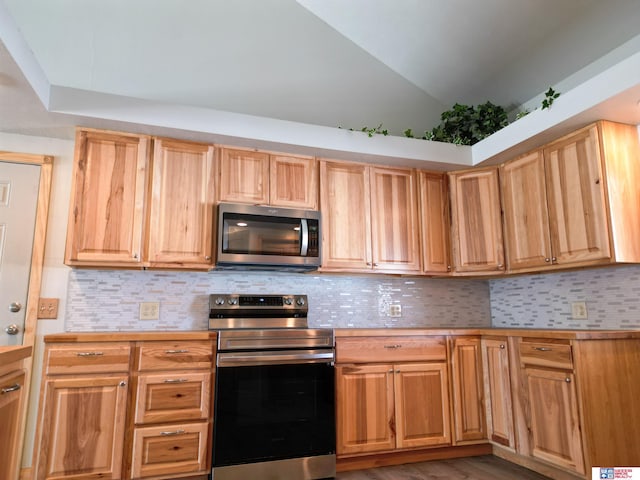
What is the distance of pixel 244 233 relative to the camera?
2764 millimetres

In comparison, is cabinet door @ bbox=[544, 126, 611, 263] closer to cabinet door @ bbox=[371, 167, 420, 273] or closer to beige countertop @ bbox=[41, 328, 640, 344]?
beige countertop @ bbox=[41, 328, 640, 344]

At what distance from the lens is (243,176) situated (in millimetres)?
2893

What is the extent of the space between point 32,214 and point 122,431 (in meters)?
1.47

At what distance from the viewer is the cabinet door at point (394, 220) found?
10.4 ft

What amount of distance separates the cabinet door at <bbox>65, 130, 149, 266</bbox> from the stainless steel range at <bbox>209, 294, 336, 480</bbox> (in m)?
0.86

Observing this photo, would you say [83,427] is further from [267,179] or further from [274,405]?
[267,179]

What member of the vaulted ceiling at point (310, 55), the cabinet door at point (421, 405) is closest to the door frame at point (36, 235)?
the vaulted ceiling at point (310, 55)

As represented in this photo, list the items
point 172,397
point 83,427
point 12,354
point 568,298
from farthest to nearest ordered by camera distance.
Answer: point 568,298
point 172,397
point 83,427
point 12,354

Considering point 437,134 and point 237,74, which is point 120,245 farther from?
point 437,134

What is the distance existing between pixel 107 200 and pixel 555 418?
2937mm

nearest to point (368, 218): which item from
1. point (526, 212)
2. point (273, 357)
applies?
point (526, 212)

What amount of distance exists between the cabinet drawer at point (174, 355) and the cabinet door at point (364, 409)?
2.73 feet

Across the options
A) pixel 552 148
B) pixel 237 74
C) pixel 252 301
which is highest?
pixel 237 74

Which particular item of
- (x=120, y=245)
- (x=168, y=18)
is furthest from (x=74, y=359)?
(x=168, y=18)
